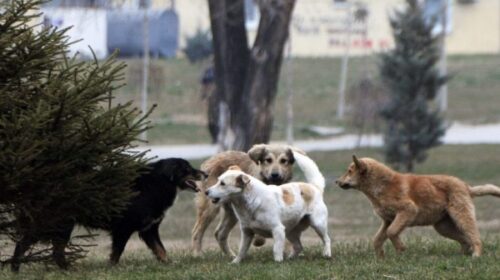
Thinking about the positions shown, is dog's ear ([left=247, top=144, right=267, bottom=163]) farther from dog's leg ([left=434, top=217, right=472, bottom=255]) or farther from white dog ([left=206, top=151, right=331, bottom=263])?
dog's leg ([left=434, top=217, right=472, bottom=255])

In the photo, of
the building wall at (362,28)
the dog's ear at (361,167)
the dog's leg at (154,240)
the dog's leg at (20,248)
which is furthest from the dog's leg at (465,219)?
the building wall at (362,28)

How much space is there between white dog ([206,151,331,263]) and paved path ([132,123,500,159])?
19.3 meters

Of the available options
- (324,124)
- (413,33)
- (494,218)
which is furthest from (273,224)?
(324,124)

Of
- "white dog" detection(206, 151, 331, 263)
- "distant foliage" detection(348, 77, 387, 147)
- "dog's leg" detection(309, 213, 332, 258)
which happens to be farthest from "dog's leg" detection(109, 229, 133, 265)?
"distant foliage" detection(348, 77, 387, 147)

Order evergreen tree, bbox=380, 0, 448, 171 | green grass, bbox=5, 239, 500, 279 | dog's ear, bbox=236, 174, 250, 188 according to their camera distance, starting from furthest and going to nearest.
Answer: evergreen tree, bbox=380, 0, 448, 171 → dog's ear, bbox=236, 174, 250, 188 → green grass, bbox=5, 239, 500, 279

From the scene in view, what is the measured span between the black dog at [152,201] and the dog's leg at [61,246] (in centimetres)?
71

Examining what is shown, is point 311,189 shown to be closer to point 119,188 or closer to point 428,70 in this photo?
point 119,188

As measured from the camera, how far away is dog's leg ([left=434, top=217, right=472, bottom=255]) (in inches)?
477

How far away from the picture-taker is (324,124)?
135ft

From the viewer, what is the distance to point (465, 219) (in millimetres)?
11961

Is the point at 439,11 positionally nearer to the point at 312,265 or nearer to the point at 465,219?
the point at 465,219

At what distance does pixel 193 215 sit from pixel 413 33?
8296 mm

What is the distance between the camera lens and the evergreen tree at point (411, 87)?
→ 2864 cm

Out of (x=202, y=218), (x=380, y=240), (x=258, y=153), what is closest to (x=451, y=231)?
(x=380, y=240)
